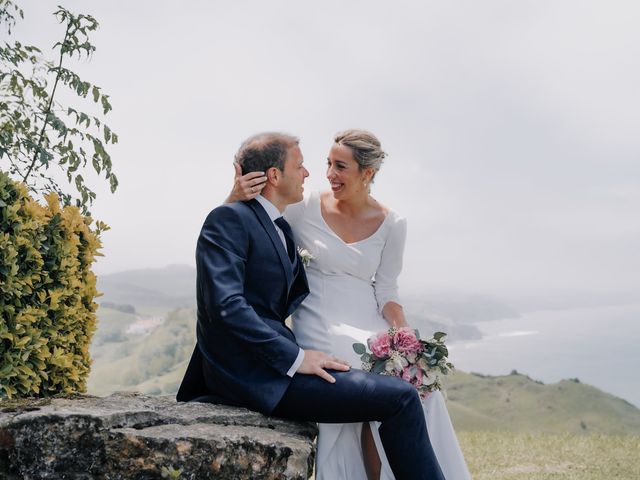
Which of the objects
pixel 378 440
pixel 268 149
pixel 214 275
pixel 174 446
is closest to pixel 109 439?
pixel 174 446

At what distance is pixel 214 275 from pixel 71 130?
392 centimetres

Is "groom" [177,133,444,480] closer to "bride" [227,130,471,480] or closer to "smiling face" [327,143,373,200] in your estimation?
"bride" [227,130,471,480]

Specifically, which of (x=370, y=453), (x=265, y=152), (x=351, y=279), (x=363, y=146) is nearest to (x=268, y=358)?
(x=370, y=453)

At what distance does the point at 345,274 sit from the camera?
5445mm

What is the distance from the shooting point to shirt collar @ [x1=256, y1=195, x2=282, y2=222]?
15.0 feet

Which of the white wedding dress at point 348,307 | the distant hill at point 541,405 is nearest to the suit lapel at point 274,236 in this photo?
the white wedding dress at point 348,307

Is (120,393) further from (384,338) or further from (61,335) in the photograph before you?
(384,338)

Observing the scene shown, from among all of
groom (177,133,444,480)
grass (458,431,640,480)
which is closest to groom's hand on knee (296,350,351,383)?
groom (177,133,444,480)

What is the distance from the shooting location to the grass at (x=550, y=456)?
8500mm

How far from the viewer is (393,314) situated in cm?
538

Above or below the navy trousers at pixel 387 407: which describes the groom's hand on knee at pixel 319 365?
above

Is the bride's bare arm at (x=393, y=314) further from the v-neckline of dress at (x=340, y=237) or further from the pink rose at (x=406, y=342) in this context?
the pink rose at (x=406, y=342)

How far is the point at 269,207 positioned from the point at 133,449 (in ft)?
5.31

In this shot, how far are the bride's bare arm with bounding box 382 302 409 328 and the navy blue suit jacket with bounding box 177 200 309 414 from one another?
105 centimetres
